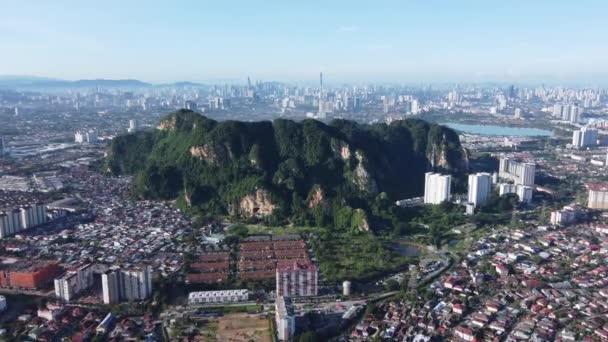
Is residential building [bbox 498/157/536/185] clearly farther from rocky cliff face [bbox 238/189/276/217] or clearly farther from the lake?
the lake

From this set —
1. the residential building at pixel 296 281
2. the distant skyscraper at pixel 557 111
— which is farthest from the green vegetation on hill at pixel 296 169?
the distant skyscraper at pixel 557 111

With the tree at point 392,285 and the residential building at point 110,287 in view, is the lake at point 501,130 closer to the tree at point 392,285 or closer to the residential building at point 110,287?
the tree at point 392,285

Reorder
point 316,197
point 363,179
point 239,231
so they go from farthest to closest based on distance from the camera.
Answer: point 363,179, point 316,197, point 239,231

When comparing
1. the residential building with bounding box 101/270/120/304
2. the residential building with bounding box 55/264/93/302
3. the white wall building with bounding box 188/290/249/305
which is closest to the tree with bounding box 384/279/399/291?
the white wall building with bounding box 188/290/249/305

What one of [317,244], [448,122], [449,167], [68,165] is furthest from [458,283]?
[448,122]

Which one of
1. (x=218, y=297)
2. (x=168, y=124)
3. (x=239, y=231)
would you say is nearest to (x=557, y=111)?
(x=168, y=124)

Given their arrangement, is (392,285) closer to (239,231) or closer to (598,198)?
(239,231)

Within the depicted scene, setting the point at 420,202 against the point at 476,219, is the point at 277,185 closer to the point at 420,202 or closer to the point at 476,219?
the point at 420,202
